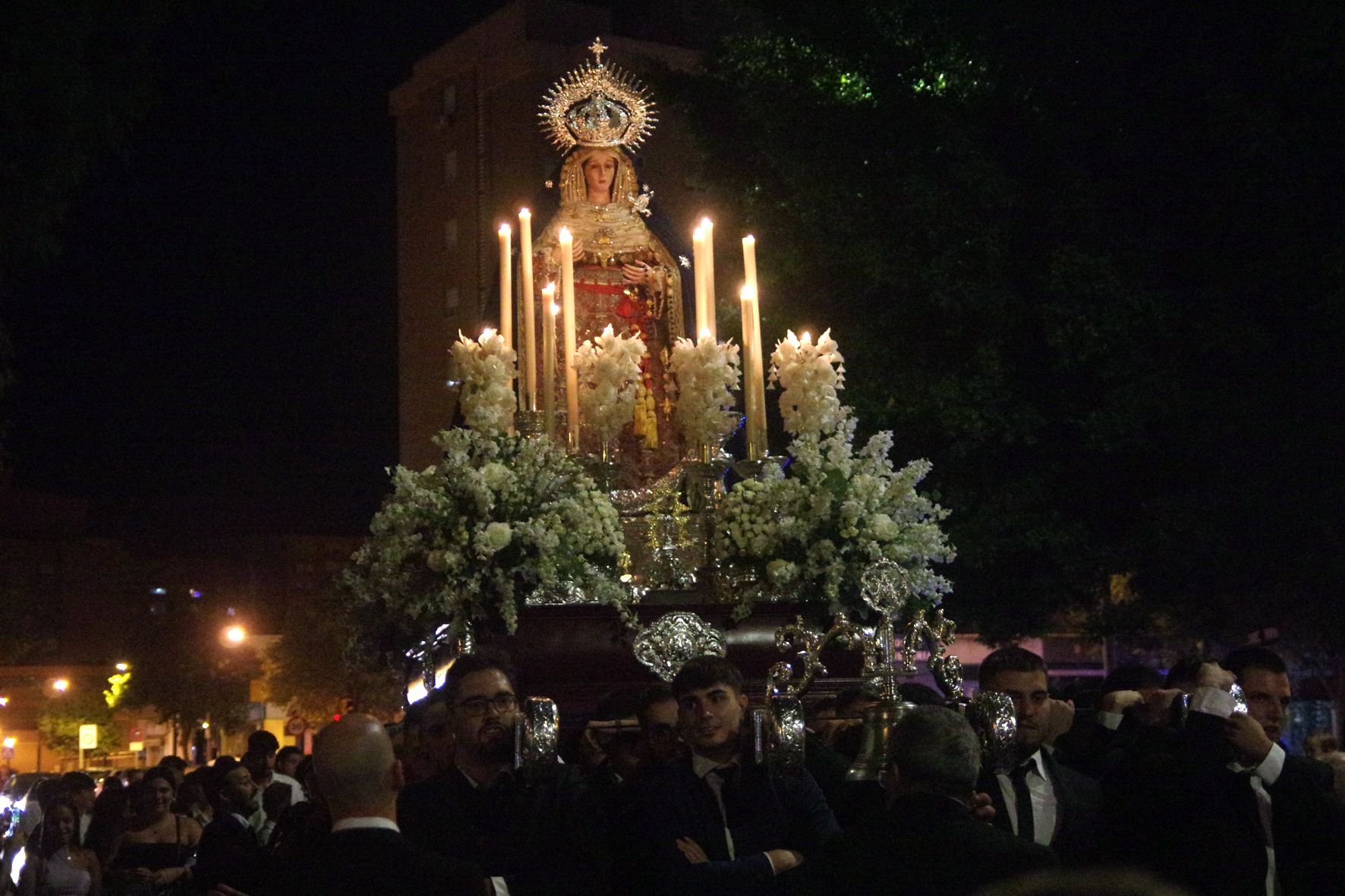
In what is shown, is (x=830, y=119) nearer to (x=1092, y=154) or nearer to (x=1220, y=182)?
(x=1092, y=154)

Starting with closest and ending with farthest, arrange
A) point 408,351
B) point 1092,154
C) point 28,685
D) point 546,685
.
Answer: point 546,685, point 1092,154, point 408,351, point 28,685

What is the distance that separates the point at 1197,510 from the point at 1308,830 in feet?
29.8

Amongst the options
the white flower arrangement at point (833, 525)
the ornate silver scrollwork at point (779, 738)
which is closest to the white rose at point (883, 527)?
the white flower arrangement at point (833, 525)

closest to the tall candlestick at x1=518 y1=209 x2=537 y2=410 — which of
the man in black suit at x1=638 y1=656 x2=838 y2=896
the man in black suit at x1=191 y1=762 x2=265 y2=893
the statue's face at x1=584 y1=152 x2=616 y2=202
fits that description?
the statue's face at x1=584 y1=152 x2=616 y2=202

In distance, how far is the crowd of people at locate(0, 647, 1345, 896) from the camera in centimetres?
380

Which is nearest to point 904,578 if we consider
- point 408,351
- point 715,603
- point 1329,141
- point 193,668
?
point 715,603

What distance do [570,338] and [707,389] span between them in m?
0.92

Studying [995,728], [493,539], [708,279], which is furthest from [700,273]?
[995,728]

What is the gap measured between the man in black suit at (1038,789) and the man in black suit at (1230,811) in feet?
0.76

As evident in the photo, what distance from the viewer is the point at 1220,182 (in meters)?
14.0

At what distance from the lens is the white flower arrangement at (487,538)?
26.2ft

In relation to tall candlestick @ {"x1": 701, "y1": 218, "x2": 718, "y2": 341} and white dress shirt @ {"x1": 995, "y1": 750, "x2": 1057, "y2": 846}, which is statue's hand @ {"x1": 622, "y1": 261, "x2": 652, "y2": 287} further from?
white dress shirt @ {"x1": 995, "y1": 750, "x2": 1057, "y2": 846}

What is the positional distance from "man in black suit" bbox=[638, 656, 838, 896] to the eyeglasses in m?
0.50

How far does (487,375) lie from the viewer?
9.04 metres
